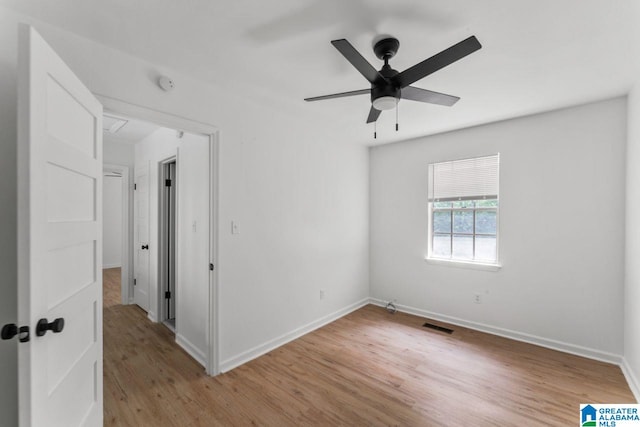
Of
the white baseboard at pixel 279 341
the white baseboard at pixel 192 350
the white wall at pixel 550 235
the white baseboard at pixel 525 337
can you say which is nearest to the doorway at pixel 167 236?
the white baseboard at pixel 192 350

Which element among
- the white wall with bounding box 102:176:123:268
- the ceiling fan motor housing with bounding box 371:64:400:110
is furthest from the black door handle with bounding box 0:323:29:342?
the white wall with bounding box 102:176:123:268

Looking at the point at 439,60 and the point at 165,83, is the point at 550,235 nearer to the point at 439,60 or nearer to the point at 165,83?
the point at 439,60

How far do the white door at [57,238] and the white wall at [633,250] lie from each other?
387 centimetres

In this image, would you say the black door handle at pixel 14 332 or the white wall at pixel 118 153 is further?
the white wall at pixel 118 153

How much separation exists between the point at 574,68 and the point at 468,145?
4.69ft

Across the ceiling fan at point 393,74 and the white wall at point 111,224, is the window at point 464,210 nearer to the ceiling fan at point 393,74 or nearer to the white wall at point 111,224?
the ceiling fan at point 393,74

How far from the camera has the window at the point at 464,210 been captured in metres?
3.39

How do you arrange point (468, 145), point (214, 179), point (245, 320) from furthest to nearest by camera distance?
point (468, 145), point (245, 320), point (214, 179)

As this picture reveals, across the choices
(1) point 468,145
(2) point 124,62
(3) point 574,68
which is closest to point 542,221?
(1) point 468,145

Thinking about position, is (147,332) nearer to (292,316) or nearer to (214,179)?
(292,316)

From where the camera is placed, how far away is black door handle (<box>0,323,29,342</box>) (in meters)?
1.00

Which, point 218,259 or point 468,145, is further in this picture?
point 468,145

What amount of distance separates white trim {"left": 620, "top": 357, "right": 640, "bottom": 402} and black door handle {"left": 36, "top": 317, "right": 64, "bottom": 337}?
383 cm

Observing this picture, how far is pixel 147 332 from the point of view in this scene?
10.8 feet
